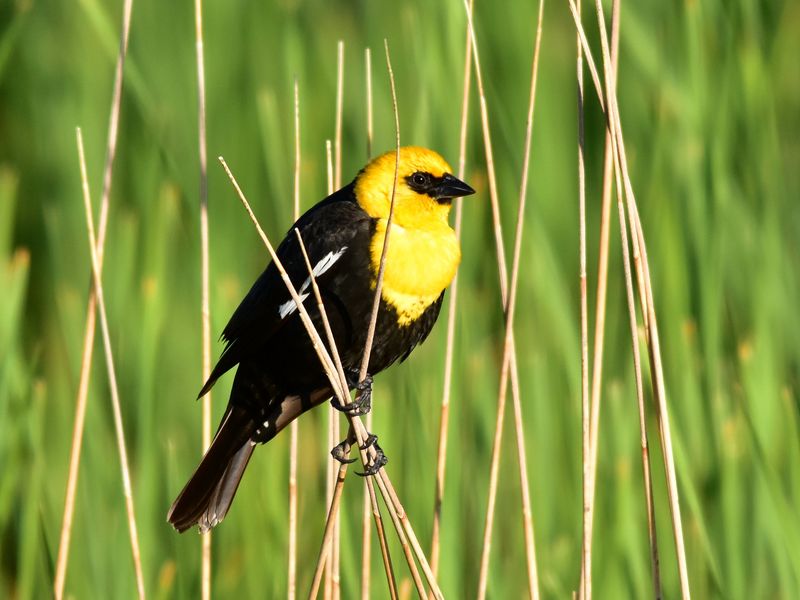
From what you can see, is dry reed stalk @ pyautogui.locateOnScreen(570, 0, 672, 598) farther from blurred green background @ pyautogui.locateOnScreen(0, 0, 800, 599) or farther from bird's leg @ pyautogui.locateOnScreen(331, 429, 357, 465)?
bird's leg @ pyautogui.locateOnScreen(331, 429, 357, 465)

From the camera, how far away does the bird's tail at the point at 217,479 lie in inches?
94.0

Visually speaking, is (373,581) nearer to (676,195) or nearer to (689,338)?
(689,338)

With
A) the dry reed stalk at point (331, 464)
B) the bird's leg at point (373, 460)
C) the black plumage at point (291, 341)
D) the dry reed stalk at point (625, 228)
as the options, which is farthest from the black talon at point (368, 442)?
the dry reed stalk at point (625, 228)

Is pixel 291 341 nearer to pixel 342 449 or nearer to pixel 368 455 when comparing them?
pixel 342 449

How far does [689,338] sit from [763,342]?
17cm

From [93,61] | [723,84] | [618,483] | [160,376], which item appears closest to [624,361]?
[618,483]

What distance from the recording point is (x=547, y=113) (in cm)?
366

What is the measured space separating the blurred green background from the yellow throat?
21 centimetres

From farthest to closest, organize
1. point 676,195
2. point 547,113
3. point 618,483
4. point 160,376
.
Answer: point 547,113
point 160,376
point 676,195
point 618,483

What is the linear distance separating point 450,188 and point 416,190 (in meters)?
0.07

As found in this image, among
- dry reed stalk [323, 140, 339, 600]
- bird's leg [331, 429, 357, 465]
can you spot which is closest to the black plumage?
dry reed stalk [323, 140, 339, 600]

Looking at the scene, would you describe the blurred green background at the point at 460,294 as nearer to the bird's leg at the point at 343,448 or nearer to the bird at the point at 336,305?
the bird at the point at 336,305

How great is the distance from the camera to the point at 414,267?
2273mm

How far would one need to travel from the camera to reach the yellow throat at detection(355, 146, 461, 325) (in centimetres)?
227
